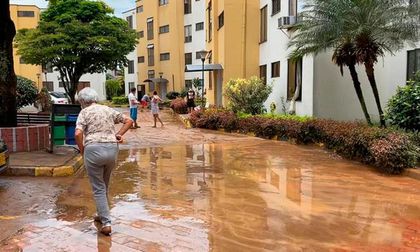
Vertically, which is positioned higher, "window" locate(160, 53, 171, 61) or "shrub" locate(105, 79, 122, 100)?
"window" locate(160, 53, 171, 61)

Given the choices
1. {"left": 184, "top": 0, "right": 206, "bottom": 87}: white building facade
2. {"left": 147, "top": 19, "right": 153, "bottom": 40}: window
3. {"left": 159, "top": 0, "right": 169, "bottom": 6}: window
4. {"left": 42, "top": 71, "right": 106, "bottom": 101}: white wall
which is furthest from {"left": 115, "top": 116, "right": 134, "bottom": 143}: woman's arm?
{"left": 42, "top": 71, "right": 106, "bottom": 101}: white wall

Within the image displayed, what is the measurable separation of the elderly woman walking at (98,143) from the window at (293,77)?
1167 cm

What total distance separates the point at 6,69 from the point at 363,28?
8616 millimetres

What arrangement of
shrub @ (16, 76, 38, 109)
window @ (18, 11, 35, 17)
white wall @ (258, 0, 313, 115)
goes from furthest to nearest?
window @ (18, 11, 35, 17)
shrub @ (16, 76, 38, 109)
white wall @ (258, 0, 313, 115)

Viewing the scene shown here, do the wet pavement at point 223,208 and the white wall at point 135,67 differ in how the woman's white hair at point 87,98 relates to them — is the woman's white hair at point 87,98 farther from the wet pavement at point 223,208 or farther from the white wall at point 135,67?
the white wall at point 135,67

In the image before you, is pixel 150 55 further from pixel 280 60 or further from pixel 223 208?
pixel 223 208

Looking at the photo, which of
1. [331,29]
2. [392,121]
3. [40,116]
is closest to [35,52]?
[40,116]

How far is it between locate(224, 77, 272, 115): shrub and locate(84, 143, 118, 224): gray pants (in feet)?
41.0

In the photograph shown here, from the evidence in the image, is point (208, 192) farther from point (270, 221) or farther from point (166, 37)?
point (166, 37)

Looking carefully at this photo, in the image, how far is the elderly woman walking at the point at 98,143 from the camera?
508cm

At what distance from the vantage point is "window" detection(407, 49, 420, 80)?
495 inches

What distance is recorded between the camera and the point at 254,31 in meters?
22.0

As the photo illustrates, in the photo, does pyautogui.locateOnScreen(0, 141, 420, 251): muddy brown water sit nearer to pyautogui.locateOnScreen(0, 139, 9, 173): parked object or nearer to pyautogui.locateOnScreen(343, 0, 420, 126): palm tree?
pyautogui.locateOnScreen(0, 139, 9, 173): parked object

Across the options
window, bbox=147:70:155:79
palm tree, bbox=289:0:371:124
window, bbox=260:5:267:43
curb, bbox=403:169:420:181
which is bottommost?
curb, bbox=403:169:420:181
